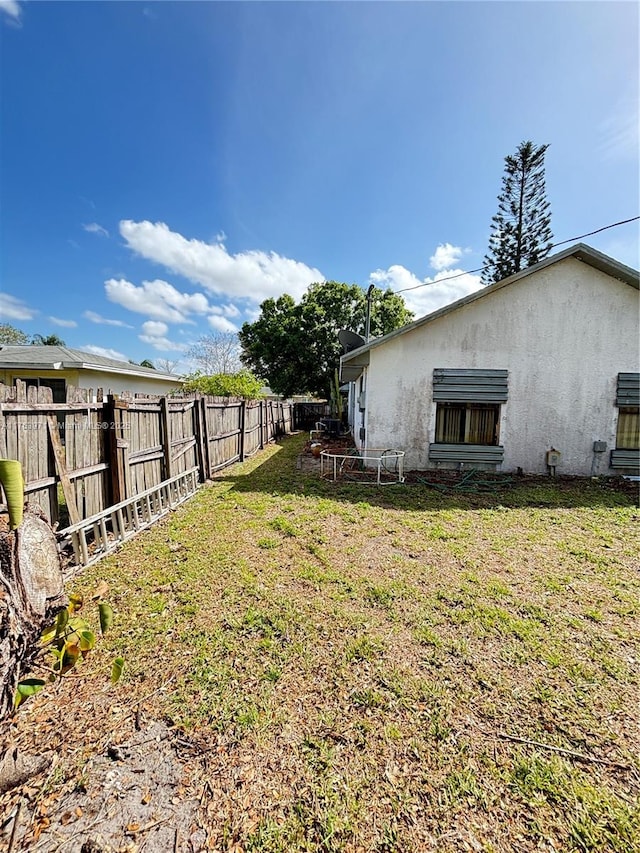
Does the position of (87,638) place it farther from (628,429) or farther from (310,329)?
(310,329)

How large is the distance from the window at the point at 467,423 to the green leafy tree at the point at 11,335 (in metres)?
37.5

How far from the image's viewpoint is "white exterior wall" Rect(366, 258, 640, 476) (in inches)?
321

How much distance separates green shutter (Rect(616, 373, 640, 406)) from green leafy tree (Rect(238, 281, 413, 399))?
Answer: 15383 mm

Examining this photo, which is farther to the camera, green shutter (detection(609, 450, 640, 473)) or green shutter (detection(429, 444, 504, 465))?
green shutter (detection(429, 444, 504, 465))

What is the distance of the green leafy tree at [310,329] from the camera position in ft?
73.7

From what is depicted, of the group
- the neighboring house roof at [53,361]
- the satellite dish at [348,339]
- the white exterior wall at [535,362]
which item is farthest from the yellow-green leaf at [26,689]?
the neighboring house roof at [53,361]

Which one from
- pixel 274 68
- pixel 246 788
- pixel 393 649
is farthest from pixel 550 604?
pixel 274 68

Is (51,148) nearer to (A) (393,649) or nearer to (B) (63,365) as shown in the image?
(B) (63,365)

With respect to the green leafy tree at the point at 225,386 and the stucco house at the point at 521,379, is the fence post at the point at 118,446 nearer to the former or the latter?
the stucco house at the point at 521,379

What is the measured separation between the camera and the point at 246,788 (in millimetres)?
1681

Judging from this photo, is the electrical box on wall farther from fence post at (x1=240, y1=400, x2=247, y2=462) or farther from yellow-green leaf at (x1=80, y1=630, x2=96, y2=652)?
yellow-green leaf at (x1=80, y1=630, x2=96, y2=652)

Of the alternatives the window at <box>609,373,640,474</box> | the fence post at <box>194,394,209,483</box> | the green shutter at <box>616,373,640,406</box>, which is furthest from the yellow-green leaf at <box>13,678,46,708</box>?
the green shutter at <box>616,373,640,406</box>

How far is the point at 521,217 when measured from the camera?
20906mm

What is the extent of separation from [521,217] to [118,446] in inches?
1028
